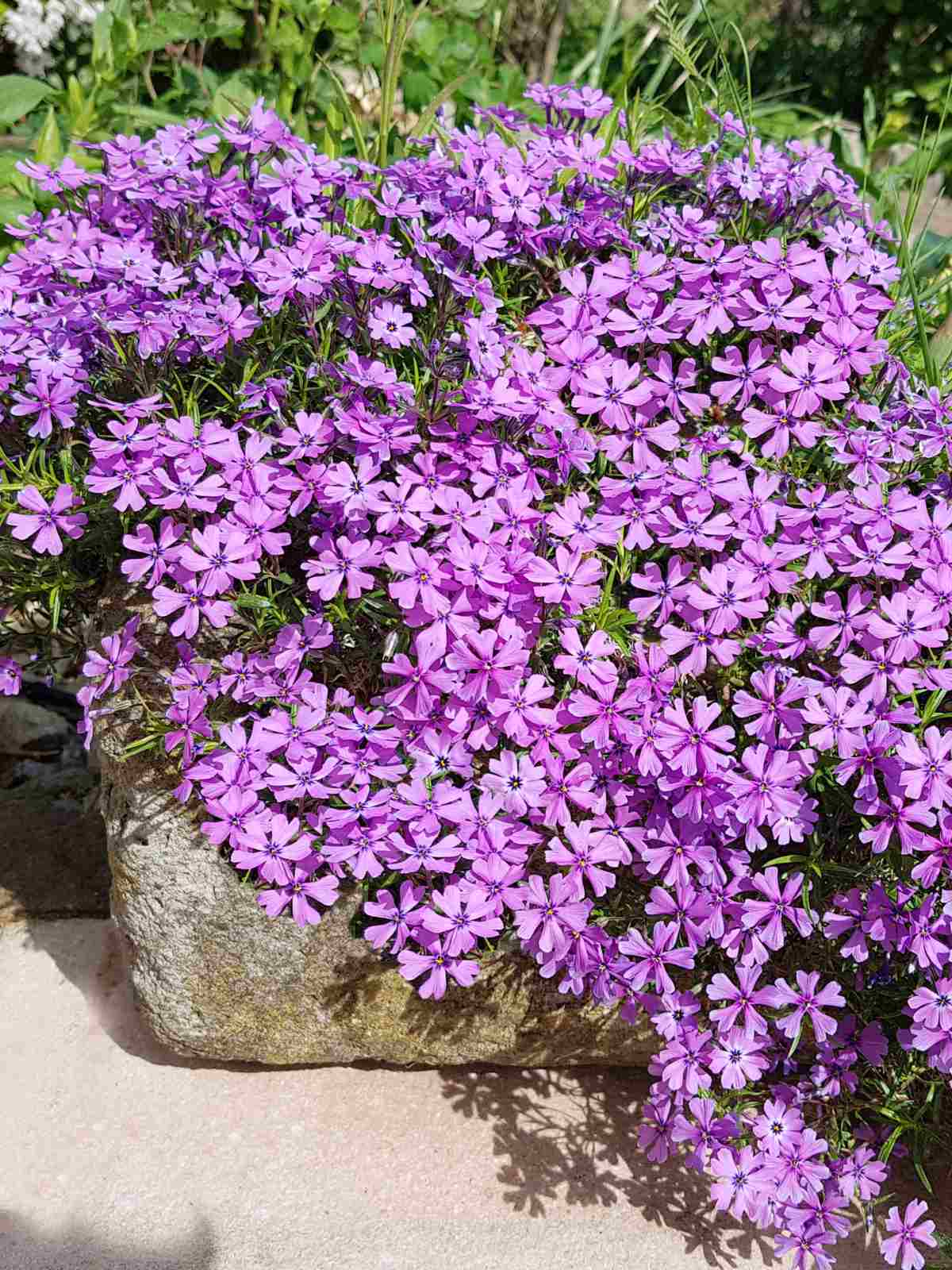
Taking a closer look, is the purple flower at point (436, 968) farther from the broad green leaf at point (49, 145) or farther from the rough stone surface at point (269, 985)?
the broad green leaf at point (49, 145)

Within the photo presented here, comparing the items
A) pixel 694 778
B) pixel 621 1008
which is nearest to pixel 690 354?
pixel 694 778

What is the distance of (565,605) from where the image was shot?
1764 mm

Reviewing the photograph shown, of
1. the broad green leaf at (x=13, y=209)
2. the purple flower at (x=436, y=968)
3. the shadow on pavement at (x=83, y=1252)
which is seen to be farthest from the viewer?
the broad green leaf at (x=13, y=209)

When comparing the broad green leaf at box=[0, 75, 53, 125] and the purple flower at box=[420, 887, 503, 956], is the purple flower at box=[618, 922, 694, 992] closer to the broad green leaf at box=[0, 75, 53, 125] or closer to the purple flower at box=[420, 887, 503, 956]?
the purple flower at box=[420, 887, 503, 956]

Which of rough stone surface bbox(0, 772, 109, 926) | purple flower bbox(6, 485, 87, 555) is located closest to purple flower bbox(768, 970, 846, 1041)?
purple flower bbox(6, 485, 87, 555)

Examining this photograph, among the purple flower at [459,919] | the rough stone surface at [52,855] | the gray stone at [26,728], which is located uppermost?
the purple flower at [459,919]

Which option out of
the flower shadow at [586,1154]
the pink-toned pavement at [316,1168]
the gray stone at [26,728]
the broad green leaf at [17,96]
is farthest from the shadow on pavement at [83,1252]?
the broad green leaf at [17,96]

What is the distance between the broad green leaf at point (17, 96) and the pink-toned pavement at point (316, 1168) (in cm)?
220

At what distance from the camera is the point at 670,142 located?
2.29m

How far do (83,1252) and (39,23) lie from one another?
4.52 metres

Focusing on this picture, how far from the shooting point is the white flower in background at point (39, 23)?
14.8 ft

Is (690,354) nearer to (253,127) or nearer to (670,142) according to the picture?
(670,142)

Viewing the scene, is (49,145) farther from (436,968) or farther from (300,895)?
(436,968)

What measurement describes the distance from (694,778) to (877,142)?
2.94 metres
